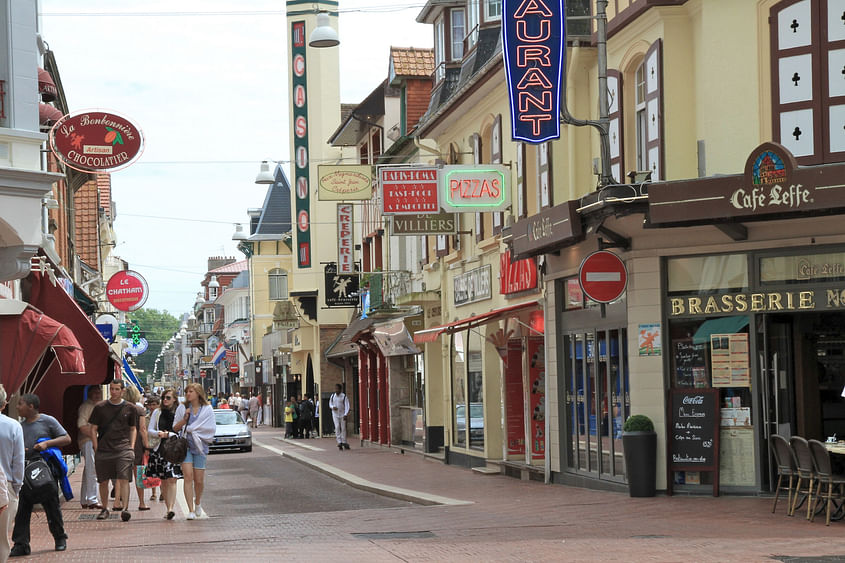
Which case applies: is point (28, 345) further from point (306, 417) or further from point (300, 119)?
point (306, 417)

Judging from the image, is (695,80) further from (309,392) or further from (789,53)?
(309,392)

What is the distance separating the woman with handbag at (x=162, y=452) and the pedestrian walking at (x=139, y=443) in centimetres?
13

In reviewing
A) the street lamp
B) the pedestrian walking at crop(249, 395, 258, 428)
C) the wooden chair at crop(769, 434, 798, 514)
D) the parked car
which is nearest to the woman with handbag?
the wooden chair at crop(769, 434, 798, 514)

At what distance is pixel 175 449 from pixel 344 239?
73.2 feet

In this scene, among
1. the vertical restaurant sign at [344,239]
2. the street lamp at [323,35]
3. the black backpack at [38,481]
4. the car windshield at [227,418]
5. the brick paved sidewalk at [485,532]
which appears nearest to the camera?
the brick paved sidewalk at [485,532]

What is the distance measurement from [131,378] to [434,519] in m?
23.0

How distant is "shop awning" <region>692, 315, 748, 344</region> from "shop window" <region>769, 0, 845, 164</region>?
227cm

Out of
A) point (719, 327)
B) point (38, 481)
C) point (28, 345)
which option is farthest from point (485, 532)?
point (28, 345)

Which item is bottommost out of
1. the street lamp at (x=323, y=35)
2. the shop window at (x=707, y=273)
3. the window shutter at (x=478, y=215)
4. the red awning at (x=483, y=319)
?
the red awning at (x=483, y=319)

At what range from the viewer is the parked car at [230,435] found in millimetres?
34562

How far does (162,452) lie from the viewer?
1634 cm

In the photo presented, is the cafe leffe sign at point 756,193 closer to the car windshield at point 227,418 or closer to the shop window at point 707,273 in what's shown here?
the shop window at point 707,273

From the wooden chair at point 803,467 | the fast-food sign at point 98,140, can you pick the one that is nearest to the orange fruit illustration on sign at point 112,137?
the fast-food sign at point 98,140

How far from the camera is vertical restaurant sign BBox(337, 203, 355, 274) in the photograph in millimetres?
37906
